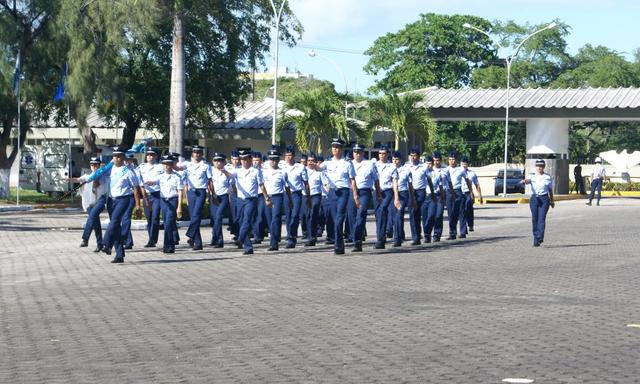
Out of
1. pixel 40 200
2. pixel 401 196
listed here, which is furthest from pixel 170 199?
pixel 40 200

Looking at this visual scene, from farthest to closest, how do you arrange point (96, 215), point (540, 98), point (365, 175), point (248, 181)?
point (540, 98) < point (365, 175) < point (248, 181) < point (96, 215)

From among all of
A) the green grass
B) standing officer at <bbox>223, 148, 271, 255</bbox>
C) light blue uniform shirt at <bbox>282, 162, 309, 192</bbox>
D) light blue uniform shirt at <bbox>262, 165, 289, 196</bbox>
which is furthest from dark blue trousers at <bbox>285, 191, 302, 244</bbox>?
the green grass

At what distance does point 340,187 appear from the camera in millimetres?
21188

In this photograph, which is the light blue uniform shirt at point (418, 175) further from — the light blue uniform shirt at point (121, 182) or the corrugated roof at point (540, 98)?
the corrugated roof at point (540, 98)

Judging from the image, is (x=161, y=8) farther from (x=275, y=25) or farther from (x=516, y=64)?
(x=516, y=64)

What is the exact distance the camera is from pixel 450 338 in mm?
10844

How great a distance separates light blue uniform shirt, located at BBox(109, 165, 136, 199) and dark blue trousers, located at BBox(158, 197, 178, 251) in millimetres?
1834

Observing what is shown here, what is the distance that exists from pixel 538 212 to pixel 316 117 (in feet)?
81.2

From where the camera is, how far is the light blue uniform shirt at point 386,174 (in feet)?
73.5

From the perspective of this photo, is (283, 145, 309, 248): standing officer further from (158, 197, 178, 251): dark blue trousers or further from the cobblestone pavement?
(158, 197, 178, 251): dark blue trousers

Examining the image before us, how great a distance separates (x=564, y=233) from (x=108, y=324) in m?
17.9

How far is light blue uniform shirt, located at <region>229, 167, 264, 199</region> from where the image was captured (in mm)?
21156

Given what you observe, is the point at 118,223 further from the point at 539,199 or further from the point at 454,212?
the point at 454,212

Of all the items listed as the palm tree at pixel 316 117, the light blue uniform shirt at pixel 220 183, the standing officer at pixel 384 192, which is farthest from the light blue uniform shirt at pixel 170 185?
the palm tree at pixel 316 117
